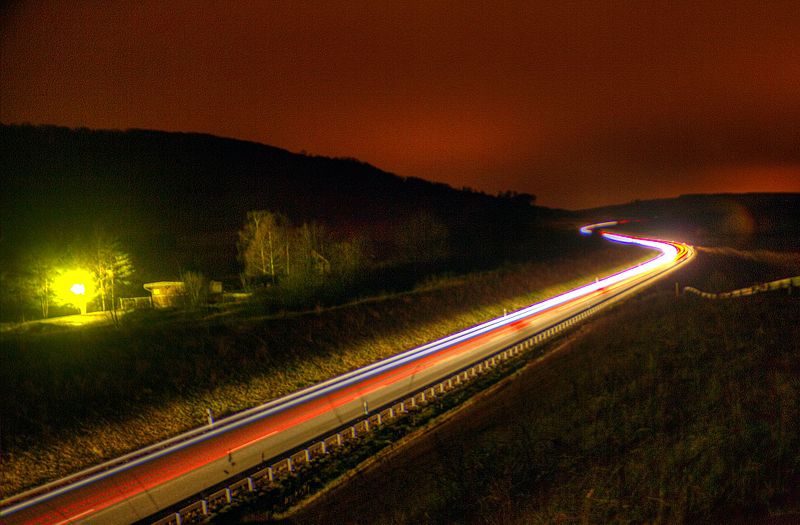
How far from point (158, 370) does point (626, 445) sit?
18.0 meters

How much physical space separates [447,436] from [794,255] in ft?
231

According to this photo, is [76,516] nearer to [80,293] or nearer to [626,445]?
[626,445]

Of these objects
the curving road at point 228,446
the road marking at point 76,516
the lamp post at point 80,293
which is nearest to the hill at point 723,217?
the curving road at point 228,446

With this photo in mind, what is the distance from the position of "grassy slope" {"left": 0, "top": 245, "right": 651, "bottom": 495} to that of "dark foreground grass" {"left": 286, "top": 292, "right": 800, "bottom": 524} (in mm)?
8801

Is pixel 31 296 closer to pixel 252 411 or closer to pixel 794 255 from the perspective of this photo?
A: pixel 252 411

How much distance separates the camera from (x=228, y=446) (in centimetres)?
1580

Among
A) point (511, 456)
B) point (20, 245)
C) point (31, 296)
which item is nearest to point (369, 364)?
point (511, 456)

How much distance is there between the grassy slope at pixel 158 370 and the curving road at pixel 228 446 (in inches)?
69.6

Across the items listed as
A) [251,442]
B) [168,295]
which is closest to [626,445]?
[251,442]

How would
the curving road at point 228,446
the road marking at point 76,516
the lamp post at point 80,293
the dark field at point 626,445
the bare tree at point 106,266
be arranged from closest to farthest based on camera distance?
1. the dark field at point 626,445
2. the road marking at point 76,516
3. the curving road at point 228,446
4. the lamp post at point 80,293
5. the bare tree at point 106,266

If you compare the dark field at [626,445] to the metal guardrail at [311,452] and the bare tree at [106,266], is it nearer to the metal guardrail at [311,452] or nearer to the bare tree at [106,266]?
the metal guardrail at [311,452]

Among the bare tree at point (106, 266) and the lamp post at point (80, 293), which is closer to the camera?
the lamp post at point (80, 293)

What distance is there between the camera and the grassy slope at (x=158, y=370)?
16344 mm

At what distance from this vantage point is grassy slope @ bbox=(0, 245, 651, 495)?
16.3 m
